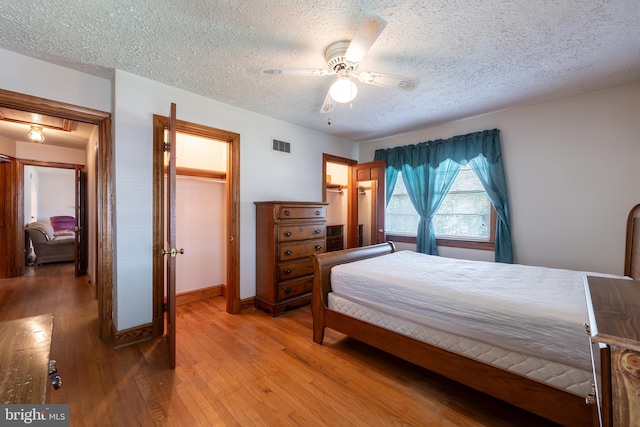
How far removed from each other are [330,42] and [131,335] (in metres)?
3.02

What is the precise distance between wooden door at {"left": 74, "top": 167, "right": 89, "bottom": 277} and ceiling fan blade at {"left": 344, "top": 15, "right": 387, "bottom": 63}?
5401mm

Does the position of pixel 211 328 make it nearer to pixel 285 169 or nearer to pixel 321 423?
pixel 321 423

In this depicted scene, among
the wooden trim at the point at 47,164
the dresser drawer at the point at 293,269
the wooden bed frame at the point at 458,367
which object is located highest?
the wooden trim at the point at 47,164

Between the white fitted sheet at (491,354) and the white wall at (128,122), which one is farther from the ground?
the white wall at (128,122)

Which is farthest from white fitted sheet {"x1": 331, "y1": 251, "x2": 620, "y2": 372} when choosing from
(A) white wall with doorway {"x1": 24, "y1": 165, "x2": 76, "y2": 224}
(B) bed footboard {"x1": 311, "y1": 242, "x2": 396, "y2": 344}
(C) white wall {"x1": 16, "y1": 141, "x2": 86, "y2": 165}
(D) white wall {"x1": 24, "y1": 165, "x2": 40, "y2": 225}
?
(A) white wall with doorway {"x1": 24, "y1": 165, "x2": 76, "y2": 224}

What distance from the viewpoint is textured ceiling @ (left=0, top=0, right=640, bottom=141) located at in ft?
Answer: 5.12

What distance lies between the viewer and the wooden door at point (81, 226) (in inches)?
179

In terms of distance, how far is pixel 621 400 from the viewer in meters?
0.53

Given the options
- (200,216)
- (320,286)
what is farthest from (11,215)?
(320,286)

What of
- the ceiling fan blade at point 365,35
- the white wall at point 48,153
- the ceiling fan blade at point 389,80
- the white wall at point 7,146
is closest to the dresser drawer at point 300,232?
the ceiling fan blade at point 389,80

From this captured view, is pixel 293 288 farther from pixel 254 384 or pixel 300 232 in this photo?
pixel 254 384

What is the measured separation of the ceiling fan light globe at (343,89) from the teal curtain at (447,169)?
228cm

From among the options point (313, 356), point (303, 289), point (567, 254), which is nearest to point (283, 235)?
point (303, 289)

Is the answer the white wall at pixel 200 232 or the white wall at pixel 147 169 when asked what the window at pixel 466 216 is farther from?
the white wall at pixel 200 232
